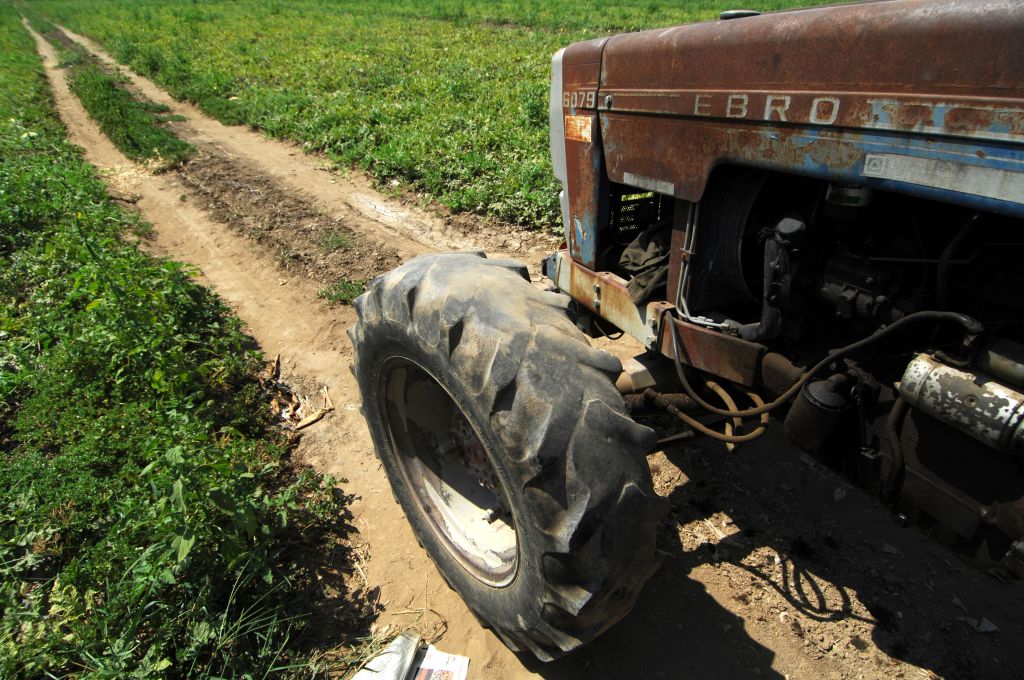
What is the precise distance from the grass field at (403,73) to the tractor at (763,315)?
13.2 ft

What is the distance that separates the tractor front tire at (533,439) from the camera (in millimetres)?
1835

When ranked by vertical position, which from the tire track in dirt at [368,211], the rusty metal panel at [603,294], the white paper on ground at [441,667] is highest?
the rusty metal panel at [603,294]

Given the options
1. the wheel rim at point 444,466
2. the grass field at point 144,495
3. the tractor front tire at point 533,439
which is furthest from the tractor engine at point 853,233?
the grass field at point 144,495

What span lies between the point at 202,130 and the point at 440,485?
428 inches

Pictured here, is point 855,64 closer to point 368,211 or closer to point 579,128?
point 579,128

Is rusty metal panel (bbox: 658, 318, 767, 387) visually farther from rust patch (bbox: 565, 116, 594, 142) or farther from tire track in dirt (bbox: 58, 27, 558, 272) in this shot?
tire track in dirt (bbox: 58, 27, 558, 272)

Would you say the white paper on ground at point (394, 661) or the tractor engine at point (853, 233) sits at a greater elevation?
the tractor engine at point (853, 233)

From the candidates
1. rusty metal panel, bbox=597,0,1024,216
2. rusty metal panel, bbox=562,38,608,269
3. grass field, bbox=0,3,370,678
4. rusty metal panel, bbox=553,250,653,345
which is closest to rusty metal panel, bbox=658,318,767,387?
rusty metal panel, bbox=553,250,653,345

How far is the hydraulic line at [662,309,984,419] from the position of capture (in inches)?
63.7

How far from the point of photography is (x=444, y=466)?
114 inches

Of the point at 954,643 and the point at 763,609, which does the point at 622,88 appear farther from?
the point at 954,643

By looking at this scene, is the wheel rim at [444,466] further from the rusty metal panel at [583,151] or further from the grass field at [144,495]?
the rusty metal panel at [583,151]

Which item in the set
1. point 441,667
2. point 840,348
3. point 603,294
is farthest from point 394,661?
point 840,348

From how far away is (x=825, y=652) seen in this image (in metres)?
2.48
